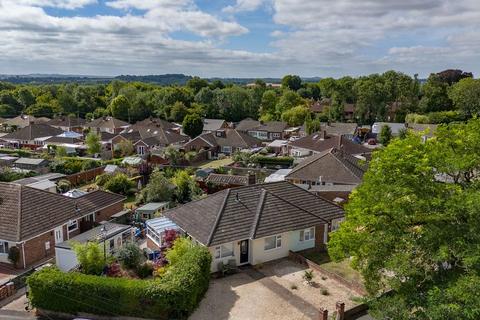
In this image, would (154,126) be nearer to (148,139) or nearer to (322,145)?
(148,139)

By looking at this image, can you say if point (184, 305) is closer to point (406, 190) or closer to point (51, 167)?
point (406, 190)

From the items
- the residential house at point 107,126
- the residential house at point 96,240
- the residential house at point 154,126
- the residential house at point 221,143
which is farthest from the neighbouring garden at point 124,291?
the residential house at point 107,126

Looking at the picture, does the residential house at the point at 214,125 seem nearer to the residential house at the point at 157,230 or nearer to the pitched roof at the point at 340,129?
the pitched roof at the point at 340,129

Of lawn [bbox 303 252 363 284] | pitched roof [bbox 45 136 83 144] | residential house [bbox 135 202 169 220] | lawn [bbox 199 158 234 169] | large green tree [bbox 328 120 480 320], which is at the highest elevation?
large green tree [bbox 328 120 480 320]

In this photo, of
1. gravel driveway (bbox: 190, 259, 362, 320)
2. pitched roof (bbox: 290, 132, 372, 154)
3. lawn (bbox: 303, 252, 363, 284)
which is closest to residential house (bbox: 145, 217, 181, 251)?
gravel driveway (bbox: 190, 259, 362, 320)

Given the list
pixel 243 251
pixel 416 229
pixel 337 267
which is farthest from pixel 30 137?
pixel 416 229

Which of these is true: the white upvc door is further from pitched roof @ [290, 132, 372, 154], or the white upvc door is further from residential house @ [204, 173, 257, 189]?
pitched roof @ [290, 132, 372, 154]
